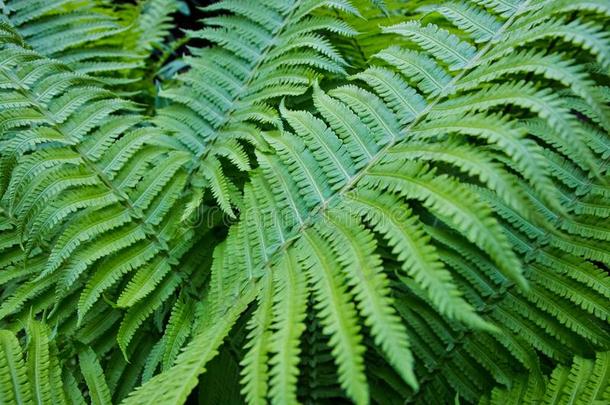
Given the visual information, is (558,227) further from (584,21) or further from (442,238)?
(584,21)

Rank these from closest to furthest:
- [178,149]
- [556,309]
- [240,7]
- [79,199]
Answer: [556,309]
[79,199]
[178,149]
[240,7]

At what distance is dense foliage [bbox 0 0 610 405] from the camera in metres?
0.96

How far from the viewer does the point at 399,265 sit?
4.56 feet

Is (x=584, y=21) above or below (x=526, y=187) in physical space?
above

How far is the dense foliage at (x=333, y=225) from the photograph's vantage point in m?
0.96

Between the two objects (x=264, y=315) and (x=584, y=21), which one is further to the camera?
(x=584, y=21)

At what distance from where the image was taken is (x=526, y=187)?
1.17 m

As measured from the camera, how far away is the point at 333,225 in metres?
1.12

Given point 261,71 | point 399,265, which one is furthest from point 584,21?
point 261,71

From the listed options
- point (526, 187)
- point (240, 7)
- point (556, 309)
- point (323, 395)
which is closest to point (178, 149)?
point (240, 7)

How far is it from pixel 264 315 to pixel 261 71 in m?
0.92

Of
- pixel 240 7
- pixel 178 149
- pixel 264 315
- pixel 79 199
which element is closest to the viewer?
pixel 264 315

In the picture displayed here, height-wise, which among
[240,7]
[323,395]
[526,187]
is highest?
[240,7]

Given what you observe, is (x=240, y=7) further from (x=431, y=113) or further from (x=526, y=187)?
(x=526, y=187)
